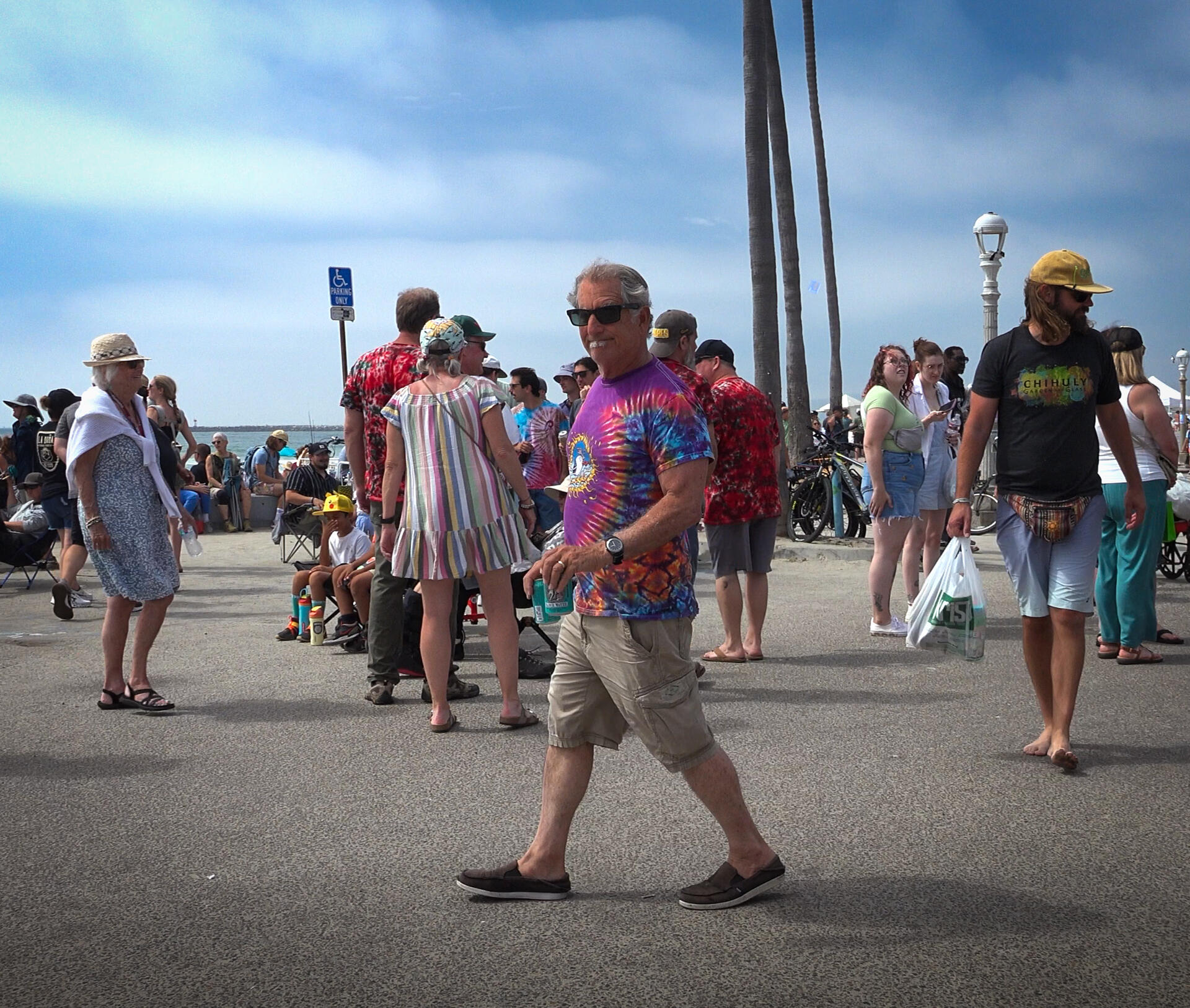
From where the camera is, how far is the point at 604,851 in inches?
170

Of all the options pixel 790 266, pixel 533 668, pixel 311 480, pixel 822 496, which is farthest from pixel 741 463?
pixel 790 266

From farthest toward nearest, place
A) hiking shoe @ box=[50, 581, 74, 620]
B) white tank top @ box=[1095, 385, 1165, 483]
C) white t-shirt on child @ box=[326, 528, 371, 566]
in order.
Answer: white t-shirt on child @ box=[326, 528, 371, 566] < hiking shoe @ box=[50, 581, 74, 620] < white tank top @ box=[1095, 385, 1165, 483]

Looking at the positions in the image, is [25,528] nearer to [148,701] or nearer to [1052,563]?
[148,701]

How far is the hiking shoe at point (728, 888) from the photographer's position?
3.75 metres

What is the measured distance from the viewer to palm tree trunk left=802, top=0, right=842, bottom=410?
3119cm

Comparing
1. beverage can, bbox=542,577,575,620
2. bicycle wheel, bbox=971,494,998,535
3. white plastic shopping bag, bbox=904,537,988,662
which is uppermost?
beverage can, bbox=542,577,575,620

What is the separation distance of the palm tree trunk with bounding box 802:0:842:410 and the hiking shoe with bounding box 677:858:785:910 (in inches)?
1074

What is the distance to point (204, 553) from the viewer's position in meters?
17.5

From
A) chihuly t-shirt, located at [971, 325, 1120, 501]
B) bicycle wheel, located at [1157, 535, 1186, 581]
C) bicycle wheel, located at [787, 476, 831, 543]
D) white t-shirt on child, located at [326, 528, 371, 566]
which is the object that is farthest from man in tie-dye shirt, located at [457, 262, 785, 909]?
bicycle wheel, located at [787, 476, 831, 543]

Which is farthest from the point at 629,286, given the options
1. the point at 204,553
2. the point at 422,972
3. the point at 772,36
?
the point at 772,36

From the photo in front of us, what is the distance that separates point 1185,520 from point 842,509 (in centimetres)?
622

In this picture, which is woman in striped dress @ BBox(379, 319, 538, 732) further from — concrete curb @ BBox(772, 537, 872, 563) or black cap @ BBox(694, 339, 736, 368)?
concrete curb @ BBox(772, 537, 872, 563)

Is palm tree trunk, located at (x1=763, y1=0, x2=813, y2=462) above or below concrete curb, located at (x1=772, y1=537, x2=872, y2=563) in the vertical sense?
above

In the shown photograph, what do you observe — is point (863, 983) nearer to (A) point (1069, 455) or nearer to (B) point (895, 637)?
(A) point (1069, 455)
